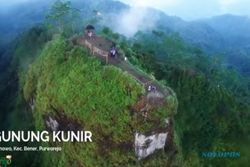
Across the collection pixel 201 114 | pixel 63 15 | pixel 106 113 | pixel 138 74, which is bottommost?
pixel 201 114

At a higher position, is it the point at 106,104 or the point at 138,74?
the point at 138,74

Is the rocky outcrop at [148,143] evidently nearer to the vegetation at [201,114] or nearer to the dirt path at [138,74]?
the dirt path at [138,74]

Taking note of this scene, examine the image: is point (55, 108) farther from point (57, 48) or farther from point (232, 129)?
point (232, 129)

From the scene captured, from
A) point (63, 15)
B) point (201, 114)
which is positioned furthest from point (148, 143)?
point (63, 15)

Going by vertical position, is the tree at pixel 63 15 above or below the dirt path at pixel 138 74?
below

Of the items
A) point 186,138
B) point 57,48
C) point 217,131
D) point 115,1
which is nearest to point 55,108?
point 57,48

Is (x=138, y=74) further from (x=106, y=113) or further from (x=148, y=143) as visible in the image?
(x=148, y=143)

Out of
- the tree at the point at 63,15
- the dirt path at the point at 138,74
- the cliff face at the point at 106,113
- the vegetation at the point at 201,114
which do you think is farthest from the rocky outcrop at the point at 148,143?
the tree at the point at 63,15
